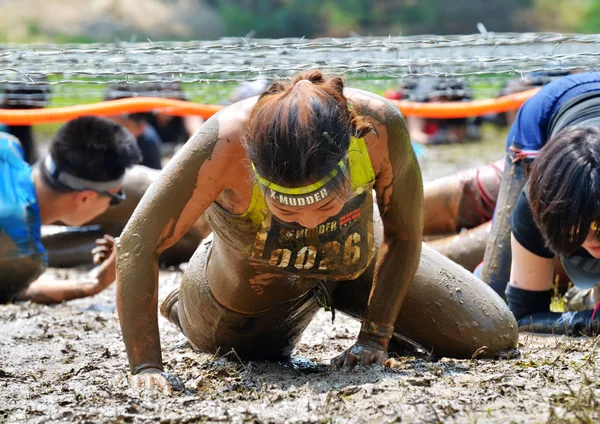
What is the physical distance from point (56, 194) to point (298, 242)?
2.57m

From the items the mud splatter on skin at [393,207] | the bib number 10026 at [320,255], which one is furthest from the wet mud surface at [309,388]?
the bib number 10026 at [320,255]

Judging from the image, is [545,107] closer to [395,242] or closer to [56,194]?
[395,242]

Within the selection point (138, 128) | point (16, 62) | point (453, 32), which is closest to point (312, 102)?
point (16, 62)

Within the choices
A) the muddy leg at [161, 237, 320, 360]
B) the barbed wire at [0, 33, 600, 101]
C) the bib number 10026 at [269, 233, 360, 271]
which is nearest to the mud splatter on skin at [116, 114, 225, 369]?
the bib number 10026 at [269, 233, 360, 271]

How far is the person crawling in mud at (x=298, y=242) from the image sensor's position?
2.70m

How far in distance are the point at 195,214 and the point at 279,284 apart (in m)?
0.54

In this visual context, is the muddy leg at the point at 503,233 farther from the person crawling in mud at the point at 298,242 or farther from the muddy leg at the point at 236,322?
the muddy leg at the point at 236,322

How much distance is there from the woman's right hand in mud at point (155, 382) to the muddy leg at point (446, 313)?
34.3 inches

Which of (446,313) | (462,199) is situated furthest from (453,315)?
(462,199)

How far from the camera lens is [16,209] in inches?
197

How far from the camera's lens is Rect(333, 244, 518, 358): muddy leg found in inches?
137

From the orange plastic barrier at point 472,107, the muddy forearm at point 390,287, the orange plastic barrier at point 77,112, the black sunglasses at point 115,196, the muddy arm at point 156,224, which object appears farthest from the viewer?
the orange plastic barrier at point 472,107

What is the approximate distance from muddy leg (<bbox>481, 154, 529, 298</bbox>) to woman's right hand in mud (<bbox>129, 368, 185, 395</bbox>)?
178cm

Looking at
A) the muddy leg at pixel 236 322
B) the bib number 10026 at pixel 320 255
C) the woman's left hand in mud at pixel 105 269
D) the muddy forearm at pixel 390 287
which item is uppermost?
the bib number 10026 at pixel 320 255
